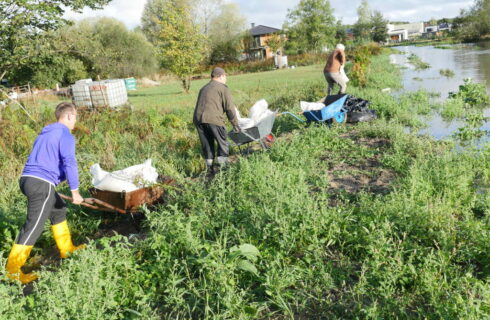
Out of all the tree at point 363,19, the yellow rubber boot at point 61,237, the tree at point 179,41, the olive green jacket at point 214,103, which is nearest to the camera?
the yellow rubber boot at point 61,237

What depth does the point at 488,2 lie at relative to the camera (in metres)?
63.7

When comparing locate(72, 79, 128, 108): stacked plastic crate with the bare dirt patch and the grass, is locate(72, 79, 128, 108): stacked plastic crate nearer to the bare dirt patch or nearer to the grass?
the grass

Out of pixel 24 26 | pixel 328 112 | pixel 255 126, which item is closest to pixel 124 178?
pixel 255 126

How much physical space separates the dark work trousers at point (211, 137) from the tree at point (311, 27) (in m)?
47.9

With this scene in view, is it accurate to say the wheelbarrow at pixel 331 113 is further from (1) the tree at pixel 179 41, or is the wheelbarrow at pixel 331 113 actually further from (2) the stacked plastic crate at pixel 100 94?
(1) the tree at pixel 179 41

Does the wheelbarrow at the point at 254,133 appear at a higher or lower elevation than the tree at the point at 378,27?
lower

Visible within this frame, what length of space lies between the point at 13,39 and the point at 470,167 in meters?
11.3

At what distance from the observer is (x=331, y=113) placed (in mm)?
8102

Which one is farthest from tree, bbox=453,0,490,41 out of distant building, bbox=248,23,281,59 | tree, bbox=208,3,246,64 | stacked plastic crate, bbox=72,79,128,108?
stacked plastic crate, bbox=72,79,128,108

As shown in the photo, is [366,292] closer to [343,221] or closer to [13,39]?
[343,221]

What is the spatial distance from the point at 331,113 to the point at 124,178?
16.3ft

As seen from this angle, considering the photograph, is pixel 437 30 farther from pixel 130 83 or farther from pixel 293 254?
pixel 293 254

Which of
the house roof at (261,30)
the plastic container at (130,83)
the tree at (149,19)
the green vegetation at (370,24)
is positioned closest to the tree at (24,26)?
the plastic container at (130,83)

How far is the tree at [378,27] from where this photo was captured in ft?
287
